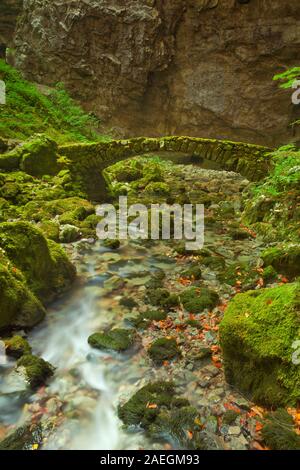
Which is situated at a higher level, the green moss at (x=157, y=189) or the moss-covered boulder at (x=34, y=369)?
the green moss at (x=157, y=189)

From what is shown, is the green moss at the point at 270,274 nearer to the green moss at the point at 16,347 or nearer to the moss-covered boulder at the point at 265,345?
the moss-covered boulder at the point at 265,345

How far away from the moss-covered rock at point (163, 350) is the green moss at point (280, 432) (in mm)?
1747

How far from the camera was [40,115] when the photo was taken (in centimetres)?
1934

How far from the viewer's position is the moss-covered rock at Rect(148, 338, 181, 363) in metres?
5.36

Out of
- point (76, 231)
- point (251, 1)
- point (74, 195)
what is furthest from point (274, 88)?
point (76, 231)

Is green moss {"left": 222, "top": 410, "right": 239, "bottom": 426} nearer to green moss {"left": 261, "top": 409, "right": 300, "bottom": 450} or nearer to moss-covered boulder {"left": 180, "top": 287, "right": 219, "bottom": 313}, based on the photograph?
green moss {"left": 261, "top": 409, "right": 300, "bottom": 450}

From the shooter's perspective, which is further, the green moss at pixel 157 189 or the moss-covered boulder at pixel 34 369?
the green moss at pixel 157 189

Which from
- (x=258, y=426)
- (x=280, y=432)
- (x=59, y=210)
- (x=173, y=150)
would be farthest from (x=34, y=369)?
(x=173, y=150)

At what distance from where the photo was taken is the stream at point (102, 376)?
4.23 m

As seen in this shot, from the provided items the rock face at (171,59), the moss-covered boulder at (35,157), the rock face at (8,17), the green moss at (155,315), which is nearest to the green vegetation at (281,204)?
the green moss at (155,315)

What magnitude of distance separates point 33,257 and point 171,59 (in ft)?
77.0

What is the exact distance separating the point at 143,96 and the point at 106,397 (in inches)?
989

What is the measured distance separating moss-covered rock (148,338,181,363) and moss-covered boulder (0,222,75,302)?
2.57m

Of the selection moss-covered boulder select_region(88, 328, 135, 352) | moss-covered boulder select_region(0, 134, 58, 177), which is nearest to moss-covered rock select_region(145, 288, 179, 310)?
moss-covered boulder select_region(88, 328, 135, 352)
